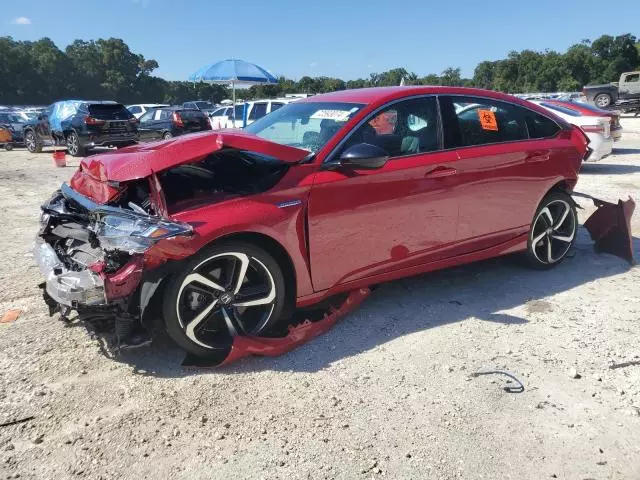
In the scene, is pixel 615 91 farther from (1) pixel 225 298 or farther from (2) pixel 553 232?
→ (1) pixel 225 298

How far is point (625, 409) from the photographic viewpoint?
287 centimetres

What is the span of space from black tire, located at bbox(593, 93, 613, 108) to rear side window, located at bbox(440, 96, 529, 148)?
30.1m

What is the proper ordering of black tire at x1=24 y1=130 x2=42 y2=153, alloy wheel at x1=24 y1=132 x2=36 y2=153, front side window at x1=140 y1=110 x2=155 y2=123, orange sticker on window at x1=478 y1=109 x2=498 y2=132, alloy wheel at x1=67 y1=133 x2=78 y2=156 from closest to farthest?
orange sticker on window at x1=478 y1=109 x2=498 y2=132 < alloy wheel at x1=67 y1=133 x2=78 y2=156 < black tire at x1=24 y1=130 x2=42 y2=153 < alloy wheel at x1=24 y1=132 x2=36 y2=153 < front side window at x1=140 y1=110 x2=155 y2=123

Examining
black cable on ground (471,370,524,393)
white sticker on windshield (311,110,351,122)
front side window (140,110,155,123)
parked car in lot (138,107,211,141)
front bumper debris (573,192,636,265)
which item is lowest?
black cable on ground (471,370,524,393)

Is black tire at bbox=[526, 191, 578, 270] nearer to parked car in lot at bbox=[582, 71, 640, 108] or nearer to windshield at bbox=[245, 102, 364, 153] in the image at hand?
windshield at bbox=[245, 102, 364, 153]

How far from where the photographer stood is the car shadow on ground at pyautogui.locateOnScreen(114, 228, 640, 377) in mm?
3350

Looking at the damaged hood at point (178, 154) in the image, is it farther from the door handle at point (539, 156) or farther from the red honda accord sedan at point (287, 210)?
the door handle at point (539, 156)

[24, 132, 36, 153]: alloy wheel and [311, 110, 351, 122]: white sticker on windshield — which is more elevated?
[24, 132, 36, 153]: alloy wheel

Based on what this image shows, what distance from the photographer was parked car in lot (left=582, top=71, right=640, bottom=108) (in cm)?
3050

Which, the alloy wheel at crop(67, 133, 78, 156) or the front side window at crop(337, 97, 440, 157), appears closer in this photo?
the front side window at crop(337, 97, 440, 157)

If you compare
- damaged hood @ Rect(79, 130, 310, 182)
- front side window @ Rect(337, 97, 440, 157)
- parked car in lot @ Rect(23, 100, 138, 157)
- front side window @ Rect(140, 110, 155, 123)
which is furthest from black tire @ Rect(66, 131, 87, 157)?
front side window @ Rect(337, 97, 440, 157)

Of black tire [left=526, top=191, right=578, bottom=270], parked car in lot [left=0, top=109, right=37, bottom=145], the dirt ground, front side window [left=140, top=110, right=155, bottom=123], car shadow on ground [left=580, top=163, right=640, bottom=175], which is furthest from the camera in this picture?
parked car in lot [left=0, top=109, right=37, bottom=145]

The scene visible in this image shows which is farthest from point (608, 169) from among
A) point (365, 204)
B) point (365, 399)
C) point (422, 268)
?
point (365, 399)

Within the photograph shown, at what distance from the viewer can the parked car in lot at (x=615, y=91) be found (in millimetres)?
30500
